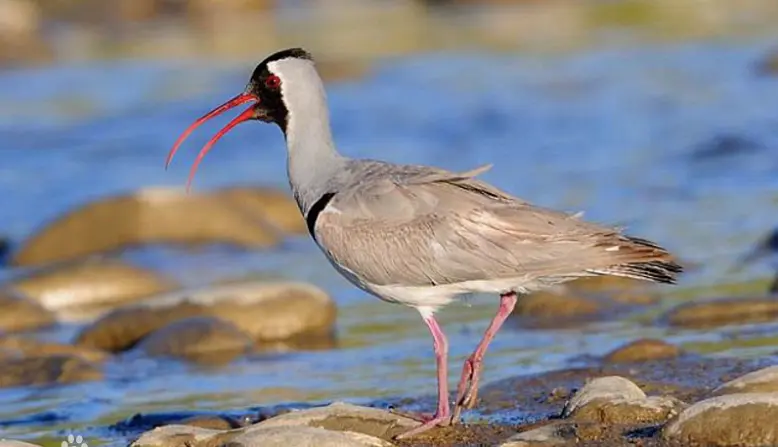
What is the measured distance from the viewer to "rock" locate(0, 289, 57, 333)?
38.3 ft

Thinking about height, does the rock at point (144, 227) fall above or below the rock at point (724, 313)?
above

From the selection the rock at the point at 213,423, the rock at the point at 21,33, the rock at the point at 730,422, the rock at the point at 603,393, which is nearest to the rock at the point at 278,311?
the rock at the point at 213,423

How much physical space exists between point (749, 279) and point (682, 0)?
17.7m

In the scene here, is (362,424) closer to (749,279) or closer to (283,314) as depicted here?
(283,314)

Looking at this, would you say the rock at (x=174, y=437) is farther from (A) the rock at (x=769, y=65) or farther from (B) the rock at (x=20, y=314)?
(A) the rock at (x=769, y=65)

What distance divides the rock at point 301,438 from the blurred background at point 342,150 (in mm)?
→ 1771

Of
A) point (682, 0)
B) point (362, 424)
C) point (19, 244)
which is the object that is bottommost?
point (362, 424)

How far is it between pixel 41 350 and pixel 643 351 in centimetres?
379

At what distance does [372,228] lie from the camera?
7.66 meters

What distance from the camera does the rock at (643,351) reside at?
9.08 m

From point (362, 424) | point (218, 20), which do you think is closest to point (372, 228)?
point (362, 424)

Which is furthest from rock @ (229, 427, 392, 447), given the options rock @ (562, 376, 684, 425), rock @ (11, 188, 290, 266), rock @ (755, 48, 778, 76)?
rock @ (755, 48, 778, 76)

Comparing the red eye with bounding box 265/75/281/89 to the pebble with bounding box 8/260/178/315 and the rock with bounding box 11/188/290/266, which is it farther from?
the rock with bounding box 11/188/290/266

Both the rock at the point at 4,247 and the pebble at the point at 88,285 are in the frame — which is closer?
the pebble at the point at 88,285
